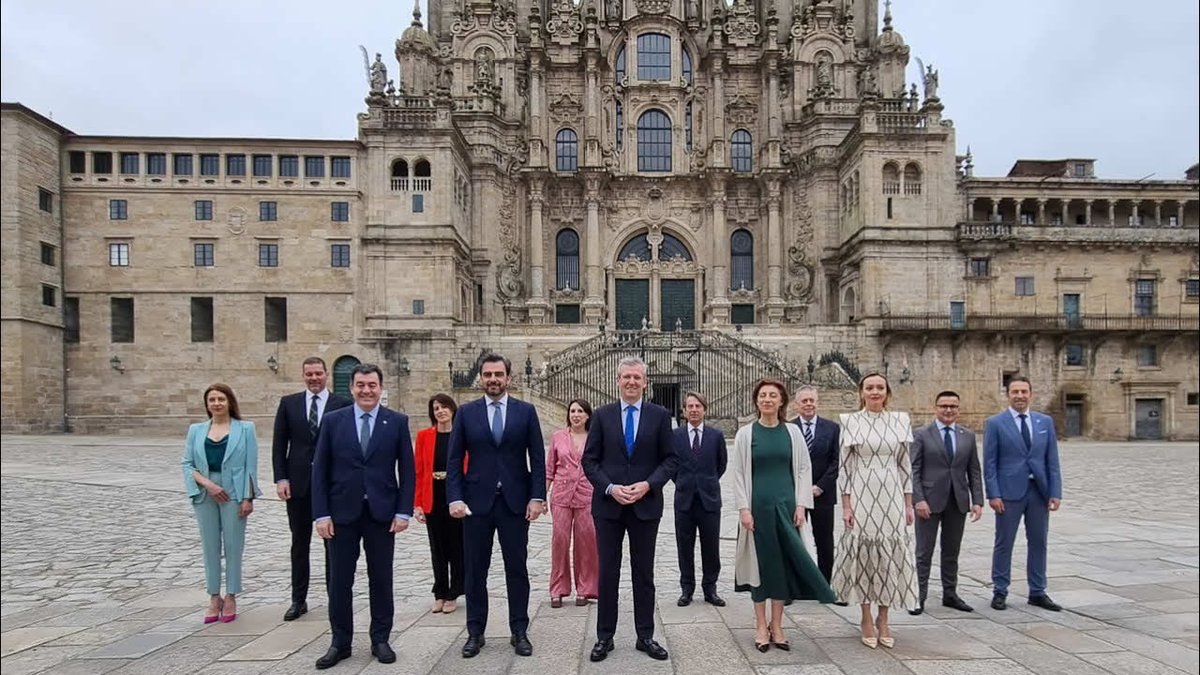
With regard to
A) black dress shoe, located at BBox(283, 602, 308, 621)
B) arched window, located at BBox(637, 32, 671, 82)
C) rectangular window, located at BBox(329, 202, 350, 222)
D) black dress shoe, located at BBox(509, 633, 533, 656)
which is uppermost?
arched window, located at BBox(637, 32, 671, 82)

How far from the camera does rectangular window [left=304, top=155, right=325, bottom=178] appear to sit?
32.8 meters

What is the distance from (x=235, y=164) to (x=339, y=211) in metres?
5.05

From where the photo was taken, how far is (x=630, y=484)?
5664 millimetres

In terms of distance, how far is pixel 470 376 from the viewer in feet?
97.7

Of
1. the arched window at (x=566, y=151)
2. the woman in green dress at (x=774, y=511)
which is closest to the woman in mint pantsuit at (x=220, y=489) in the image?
the woman in green dress at (x=774, y=511)

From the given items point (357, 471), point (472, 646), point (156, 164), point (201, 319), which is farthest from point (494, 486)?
point (156, 164)

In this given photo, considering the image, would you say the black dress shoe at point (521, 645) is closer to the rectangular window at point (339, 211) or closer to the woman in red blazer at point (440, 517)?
the woman in red blazer at point (440, 517)

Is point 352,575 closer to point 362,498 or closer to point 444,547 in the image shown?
point 362,498

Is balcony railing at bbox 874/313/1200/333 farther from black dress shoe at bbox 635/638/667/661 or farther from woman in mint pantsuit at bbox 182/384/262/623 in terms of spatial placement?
woman in mint pantsuit at bbox 182/384/262/623

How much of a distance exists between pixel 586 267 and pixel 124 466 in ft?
83.6

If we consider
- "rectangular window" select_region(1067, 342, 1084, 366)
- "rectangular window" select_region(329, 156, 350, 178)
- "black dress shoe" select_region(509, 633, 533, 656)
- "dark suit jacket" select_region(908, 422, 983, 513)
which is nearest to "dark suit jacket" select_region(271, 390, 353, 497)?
"black dress shoe" select_region(509, 633, 533, 656)

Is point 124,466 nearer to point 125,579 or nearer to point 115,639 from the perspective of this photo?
point 125,579

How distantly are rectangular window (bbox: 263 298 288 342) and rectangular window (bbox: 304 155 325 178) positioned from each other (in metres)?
5.75

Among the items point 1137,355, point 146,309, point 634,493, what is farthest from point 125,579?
point 1137,355
